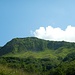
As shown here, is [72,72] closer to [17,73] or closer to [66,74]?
[66,74]

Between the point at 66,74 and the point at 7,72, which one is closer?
the point at 7,72

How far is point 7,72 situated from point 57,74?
7506cm

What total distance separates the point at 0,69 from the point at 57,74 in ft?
246

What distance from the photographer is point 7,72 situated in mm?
24672

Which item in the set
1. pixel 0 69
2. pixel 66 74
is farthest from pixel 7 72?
pixel 66 74

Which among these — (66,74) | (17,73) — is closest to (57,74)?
(66,74)

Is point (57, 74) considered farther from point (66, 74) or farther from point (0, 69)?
point (0, 69)

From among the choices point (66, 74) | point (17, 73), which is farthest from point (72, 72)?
point (17, 73)

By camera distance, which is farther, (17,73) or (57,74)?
(57,74)

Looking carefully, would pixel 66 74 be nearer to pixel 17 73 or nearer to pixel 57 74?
pixel 57 74

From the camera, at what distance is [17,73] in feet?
84.0

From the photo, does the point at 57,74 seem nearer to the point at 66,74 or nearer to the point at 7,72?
the point at 66,74

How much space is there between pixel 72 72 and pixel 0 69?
7086cm

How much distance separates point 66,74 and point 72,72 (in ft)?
7.75
